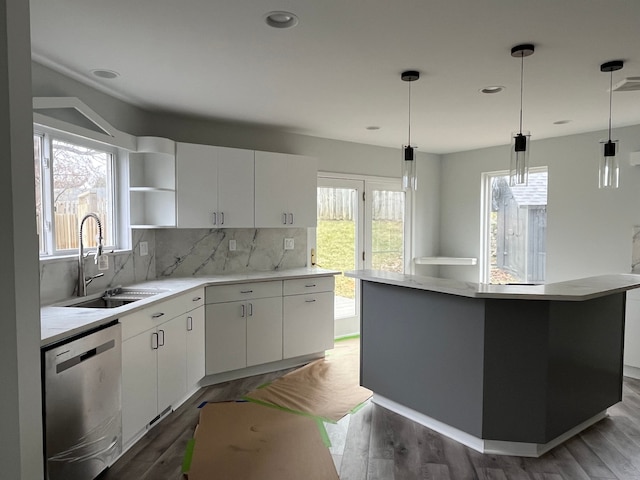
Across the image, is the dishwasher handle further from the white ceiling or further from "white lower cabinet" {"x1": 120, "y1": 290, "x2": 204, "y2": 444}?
the white ceiling

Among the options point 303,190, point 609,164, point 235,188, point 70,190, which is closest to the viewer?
point 609,164

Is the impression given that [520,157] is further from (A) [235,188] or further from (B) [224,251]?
(B) [224,251]

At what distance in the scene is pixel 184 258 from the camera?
164 inches

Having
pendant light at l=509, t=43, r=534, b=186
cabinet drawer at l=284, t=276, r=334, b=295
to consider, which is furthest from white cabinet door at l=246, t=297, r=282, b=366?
pendant light at l=509, t=43, r=534, b=186

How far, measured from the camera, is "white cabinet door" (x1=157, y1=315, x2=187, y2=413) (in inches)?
119

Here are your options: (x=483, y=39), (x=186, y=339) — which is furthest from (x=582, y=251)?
(x=186, y=339)

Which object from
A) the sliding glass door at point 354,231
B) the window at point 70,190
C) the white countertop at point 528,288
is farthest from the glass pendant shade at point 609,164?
the window at point 70,190

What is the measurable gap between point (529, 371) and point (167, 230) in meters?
3.24

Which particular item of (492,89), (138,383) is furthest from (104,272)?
(492,89)

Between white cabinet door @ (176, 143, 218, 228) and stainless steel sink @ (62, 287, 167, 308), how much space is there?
0.70m

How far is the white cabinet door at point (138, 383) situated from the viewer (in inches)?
103

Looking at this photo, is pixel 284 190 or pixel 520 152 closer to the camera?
pixel 520 152

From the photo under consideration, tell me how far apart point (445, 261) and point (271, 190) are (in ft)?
9.18

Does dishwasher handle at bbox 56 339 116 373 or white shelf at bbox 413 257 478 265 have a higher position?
white shelf at bbox 413 257 478 265
